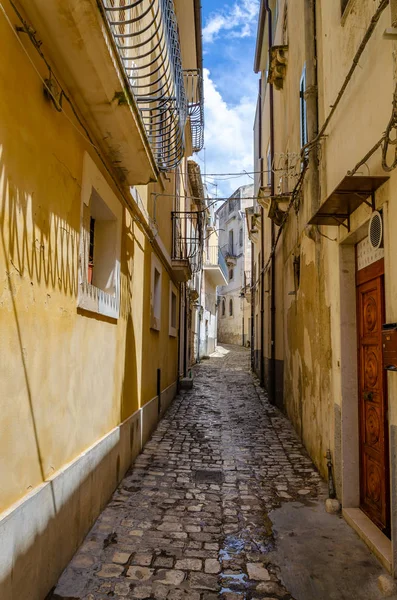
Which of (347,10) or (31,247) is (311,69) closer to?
(347,10)

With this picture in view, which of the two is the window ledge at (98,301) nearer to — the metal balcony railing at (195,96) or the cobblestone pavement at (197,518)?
the cobblestone pavement at (197,518)

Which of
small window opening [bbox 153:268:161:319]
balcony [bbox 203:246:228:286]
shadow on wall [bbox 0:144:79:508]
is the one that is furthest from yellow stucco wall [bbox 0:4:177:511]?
balcony [bbox 203:246:228:286]

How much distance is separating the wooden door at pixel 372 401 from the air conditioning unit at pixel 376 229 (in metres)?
0.34

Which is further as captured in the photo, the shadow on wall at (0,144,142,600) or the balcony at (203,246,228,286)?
the balcony at (203,246,228,286)

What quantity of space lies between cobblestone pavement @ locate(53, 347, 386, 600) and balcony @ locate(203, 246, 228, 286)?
17451 millimetres

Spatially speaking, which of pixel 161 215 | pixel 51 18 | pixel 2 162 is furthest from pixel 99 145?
pixel 161 215

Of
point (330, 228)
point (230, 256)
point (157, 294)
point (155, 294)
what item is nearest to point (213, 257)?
point (230, 256)

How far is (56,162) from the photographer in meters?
3.43

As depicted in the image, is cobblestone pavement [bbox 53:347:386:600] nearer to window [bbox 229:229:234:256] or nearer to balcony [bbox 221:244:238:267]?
balcony [bbox 221:244:238:267]

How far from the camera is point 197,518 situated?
452 cm

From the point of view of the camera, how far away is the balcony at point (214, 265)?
2573cm

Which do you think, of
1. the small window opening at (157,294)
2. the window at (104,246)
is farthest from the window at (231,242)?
the window at (104,246)

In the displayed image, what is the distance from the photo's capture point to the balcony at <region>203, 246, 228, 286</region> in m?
25.7

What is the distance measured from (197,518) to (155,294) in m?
5.27
